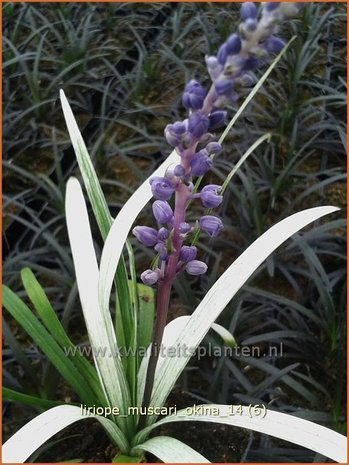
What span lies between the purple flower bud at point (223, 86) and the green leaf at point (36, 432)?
0.67 metres

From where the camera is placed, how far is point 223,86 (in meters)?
0.77

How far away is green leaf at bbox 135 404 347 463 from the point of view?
100 cm

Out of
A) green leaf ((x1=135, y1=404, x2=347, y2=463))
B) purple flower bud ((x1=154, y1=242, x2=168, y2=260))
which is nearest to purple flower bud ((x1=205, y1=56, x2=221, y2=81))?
purple flower bud ((x1=154, y1=242, x2=168, y2=260))

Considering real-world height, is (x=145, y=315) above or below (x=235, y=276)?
below

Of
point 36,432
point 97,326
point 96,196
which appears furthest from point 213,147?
point 36,432

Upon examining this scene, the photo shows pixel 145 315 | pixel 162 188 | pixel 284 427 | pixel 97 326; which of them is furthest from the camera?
pixel 145 315

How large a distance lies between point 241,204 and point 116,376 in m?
0.96

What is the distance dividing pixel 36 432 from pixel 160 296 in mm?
333

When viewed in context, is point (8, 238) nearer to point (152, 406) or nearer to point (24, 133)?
point (24, 133)

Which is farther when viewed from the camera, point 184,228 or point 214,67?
point 184,228

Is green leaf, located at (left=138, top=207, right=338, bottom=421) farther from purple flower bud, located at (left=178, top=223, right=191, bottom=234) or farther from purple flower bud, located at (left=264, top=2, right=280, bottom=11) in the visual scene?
purple flower bud, located at (left=264, top=2, right=280, bottom=11)

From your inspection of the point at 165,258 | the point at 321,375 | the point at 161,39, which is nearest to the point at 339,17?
the point at 161,39

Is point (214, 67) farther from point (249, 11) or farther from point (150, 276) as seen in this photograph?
point (150, 276)

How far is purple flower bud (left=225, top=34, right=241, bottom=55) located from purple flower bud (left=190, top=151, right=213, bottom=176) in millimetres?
174
